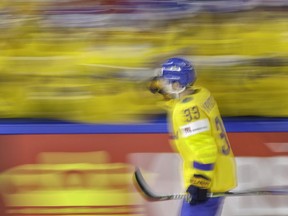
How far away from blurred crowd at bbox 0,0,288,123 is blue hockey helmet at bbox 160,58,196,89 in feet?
1.82

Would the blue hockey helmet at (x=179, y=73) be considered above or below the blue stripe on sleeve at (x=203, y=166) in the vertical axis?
above

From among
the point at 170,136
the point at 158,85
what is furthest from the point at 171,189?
the point at 158,85

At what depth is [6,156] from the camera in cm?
476

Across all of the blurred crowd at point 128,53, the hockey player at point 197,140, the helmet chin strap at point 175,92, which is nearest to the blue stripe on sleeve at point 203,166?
the hockey player at point 197,140

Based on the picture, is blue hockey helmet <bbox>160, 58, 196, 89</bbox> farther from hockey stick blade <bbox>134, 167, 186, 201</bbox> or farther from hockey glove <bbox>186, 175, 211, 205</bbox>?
hockey stick blade <bbox>134, 167, 186, 201</bbox>

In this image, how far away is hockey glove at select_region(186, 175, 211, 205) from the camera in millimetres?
4082

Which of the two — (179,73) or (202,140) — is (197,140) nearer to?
(202,140)

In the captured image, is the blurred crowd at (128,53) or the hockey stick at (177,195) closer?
the hockey stick at (177,195)

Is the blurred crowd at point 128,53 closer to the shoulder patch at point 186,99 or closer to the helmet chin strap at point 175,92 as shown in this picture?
the helmet chin strap at point 175,92

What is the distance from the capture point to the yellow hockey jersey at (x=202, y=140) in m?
4.07

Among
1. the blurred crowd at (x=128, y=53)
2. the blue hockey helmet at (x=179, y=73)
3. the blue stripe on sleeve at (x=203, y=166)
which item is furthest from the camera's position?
the blurred crowd at (x=128, y=53)

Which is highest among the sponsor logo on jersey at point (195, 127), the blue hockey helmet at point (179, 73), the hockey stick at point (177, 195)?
the blue hockey helmet at point (179, 73)

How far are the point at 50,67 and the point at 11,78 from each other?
241mm

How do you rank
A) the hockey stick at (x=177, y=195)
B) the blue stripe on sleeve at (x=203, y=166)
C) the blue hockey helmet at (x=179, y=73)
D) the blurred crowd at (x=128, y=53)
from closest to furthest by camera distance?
the blue stripe on sleeve at (x=203, y=166)
the blue hockey helmet at (x=179, y=73)
the hockey stick at (x=177, y=195)
the blurred crowd at (x=128, y=53)
